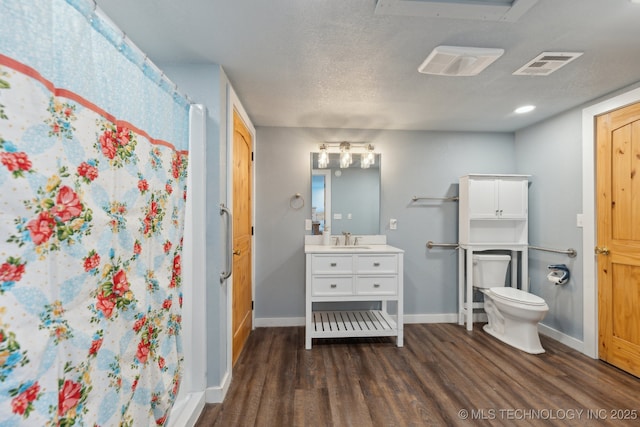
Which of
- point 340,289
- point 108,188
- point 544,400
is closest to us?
point 108,188

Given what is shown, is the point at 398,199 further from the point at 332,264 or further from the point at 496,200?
the point at 332,264

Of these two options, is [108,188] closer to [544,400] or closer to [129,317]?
[129,317]

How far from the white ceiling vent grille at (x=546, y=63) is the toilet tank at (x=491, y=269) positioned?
1.83 metres

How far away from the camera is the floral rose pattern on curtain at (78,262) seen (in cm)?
66

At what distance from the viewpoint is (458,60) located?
1708 millimetres

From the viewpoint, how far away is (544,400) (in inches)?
72.7

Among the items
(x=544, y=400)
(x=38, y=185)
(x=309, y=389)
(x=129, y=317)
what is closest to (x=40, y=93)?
(x=38, y=185)

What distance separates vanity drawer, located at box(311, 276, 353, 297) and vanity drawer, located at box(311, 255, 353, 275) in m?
0.06

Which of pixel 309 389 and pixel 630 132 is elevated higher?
pixel 630 132

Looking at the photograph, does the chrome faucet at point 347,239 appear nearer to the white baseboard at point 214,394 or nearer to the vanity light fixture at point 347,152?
the vanity light fixture at point 347,152

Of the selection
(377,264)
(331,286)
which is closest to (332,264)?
(331,286)

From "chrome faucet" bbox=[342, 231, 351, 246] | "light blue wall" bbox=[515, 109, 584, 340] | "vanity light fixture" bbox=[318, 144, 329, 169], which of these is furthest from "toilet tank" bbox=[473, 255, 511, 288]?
"vanity light fixture" bbox=[318, 144, 329, 169]

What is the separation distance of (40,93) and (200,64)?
4.36 feet

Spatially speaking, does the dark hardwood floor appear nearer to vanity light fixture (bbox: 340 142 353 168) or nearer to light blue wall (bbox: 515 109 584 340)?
light blue wall (bbox: 515 109 584 340)
